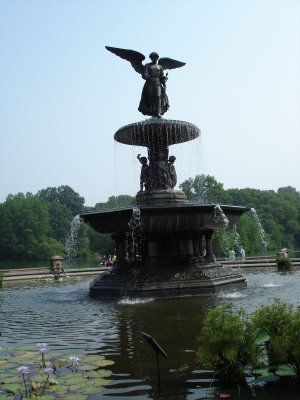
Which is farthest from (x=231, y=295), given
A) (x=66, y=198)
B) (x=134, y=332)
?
(x=66, y=198)

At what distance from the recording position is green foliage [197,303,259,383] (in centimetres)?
468

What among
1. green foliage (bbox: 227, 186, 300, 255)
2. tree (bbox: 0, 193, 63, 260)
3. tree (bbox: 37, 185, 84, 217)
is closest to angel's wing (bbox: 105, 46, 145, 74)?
green foliage (bbox: 227, 186, 300, 255)

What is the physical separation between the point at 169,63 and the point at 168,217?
6.98m

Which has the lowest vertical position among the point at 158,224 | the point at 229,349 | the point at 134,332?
the point at 134,332

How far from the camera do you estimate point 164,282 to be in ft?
40.4

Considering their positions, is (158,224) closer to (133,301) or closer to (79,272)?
(133,301)

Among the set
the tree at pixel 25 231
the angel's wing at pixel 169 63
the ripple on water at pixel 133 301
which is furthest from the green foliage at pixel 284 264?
the tree at pixel 25 231

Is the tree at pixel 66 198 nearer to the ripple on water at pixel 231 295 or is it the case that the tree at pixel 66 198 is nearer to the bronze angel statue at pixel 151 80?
the bronze angel statue at pixel 151 80

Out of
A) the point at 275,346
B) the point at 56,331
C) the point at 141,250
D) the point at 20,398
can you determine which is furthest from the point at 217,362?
the point at 141,250

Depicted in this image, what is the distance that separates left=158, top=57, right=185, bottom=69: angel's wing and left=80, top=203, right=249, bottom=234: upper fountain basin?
20.5ft

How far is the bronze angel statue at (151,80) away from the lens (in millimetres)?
16234

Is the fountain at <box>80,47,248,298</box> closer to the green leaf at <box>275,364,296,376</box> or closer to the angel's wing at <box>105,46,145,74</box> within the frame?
the angel's wing at <box>105,46,145,74</box>

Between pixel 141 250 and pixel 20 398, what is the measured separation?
32.7ft

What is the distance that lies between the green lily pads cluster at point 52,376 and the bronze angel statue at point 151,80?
11.7 m
